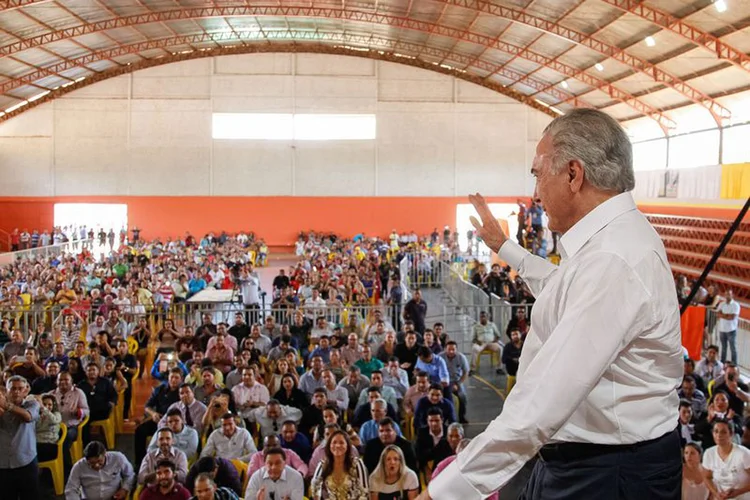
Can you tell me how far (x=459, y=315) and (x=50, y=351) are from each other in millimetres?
7871

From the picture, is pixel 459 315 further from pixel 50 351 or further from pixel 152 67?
pixel 152 67

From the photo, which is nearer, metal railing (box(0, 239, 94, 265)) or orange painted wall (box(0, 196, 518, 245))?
metal railing (box(0, 239, 94, 265))

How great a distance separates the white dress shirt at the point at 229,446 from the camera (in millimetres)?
6164

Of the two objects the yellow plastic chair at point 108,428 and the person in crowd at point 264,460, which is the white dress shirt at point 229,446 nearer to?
the person in crowd at point 264,460

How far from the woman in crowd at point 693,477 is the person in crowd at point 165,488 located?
3764mm

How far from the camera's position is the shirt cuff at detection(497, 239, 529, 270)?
1.79m

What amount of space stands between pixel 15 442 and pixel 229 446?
5.62 ft

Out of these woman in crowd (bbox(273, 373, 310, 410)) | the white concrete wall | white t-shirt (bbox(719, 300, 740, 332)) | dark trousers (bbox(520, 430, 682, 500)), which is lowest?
woman in crowd (bbox(273, 373, 310, 410))

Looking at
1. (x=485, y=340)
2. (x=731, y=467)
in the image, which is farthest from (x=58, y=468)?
(x=485, y=340)

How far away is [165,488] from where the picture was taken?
524 centimetres

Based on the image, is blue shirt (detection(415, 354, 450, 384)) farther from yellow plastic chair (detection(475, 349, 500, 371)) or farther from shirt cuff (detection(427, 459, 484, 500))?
shirt cuff (detection(427, 459, 484, 500))

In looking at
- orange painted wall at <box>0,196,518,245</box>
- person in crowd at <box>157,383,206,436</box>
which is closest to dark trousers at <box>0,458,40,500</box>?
person in crowd at <box>157,383,206,436</box>

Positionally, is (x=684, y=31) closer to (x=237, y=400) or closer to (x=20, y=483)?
(x=237, y=400)

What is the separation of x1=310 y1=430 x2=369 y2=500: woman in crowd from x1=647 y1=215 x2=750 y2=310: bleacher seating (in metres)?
13.3
